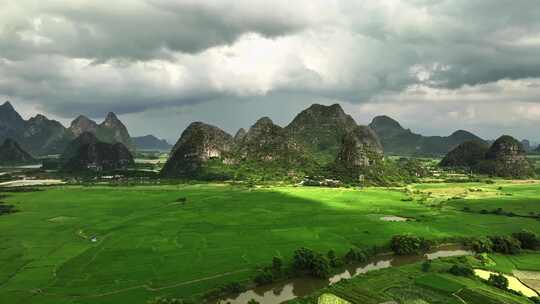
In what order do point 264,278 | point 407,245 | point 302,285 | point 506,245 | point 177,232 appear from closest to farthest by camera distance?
point 264,278, point 302,285, point 407,245, point 506,245, point 177,232

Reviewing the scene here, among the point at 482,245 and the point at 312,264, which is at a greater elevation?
the point at 312,264

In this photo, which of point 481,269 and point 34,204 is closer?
point 481,269

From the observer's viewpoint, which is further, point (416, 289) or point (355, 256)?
point (355, 256)

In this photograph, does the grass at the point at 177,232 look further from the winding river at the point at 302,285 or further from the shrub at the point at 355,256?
the winding river at the point at 302,285

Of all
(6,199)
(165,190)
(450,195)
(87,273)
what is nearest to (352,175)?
(450,195)

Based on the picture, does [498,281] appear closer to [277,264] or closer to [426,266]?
[426,266]

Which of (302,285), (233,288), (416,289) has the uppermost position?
(233,288)

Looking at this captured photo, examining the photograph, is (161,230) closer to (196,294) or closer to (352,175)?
(196,294)

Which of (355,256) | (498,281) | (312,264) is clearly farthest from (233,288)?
(498,281)
